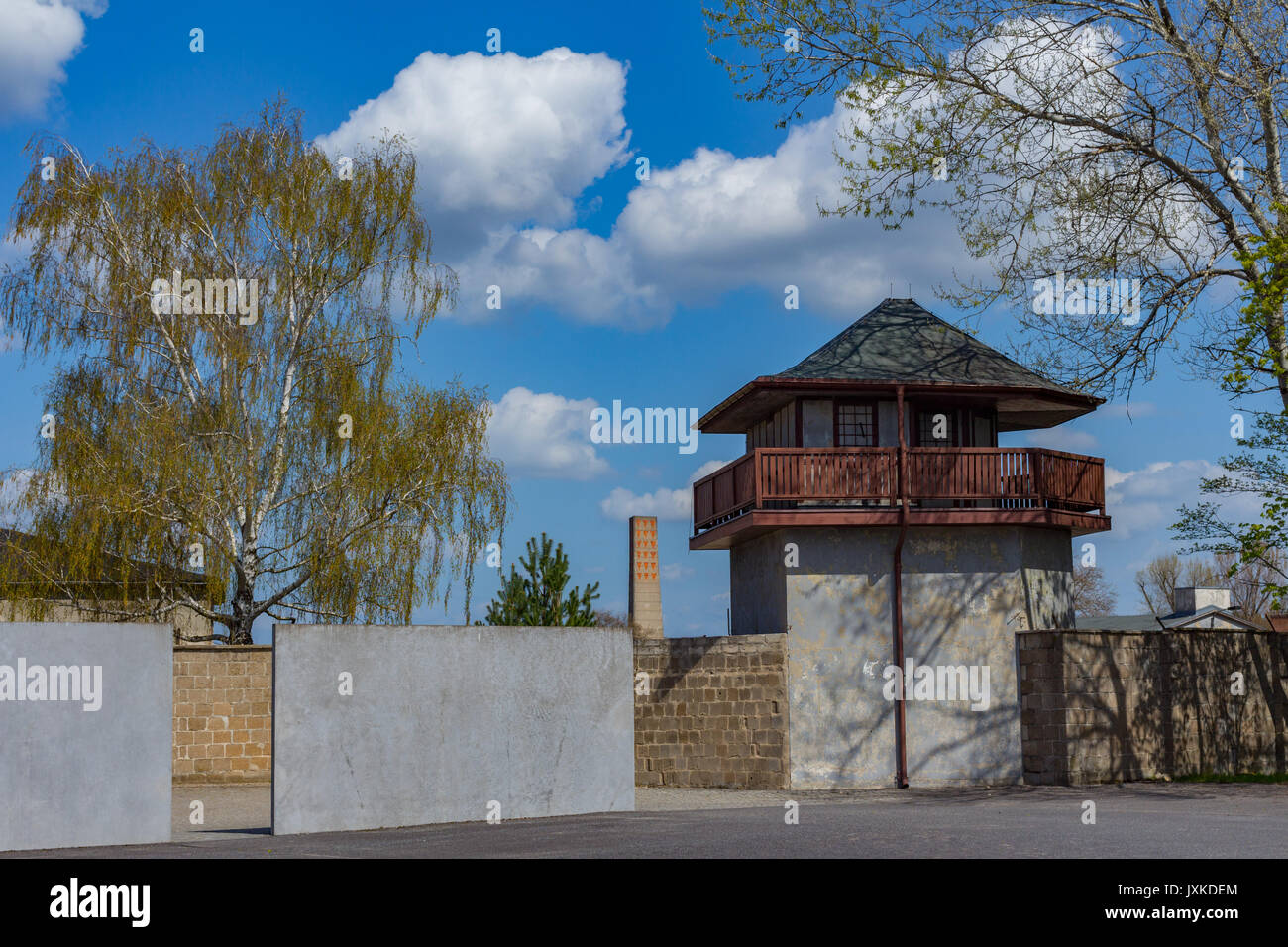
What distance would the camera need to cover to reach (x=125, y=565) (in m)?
25.2

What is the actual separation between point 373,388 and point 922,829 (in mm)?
16165

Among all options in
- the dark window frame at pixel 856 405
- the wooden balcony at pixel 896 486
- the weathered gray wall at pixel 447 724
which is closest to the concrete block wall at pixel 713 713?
the wooden balcony at pixel 896 486

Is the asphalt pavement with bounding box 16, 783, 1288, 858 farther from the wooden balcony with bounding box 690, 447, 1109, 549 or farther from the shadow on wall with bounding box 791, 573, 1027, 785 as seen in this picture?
the wooden balcony with bounding box 690, 447, 1109, 549

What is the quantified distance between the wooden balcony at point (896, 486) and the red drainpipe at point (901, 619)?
6.0 inches

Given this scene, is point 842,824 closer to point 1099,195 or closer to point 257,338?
point 1099,195

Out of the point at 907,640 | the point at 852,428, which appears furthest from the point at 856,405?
the point at 907,640

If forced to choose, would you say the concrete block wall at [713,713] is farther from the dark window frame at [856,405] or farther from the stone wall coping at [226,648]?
the stone wall coping at [226,648]

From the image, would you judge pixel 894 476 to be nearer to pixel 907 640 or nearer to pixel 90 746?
pixel 907 640

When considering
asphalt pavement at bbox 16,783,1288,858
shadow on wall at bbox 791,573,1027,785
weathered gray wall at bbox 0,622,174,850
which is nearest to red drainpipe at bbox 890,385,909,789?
shadow on wall at bbox 791,573,1027,785

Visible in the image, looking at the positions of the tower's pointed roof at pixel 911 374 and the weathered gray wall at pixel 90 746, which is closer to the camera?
the weathered gray wall at pixel 90 746

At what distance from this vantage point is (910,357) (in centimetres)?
2575

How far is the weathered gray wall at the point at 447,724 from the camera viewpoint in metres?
15.9

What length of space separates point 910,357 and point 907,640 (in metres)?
5.69
